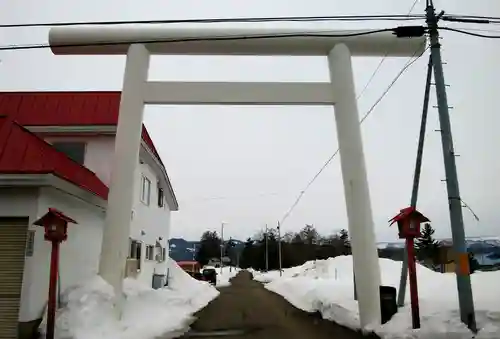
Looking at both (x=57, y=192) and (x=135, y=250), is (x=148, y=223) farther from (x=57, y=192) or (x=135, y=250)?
(x=57, y=192)

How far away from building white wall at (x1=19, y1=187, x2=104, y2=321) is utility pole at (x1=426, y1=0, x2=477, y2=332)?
9.04 metres

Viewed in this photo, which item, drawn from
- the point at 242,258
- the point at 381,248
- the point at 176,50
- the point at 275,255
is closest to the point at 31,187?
the point at 176,50

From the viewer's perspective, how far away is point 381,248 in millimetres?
41719

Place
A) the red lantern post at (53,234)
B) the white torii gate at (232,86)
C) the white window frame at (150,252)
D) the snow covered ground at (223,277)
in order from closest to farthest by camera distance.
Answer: the red lantern post at (53,234), the white torii gate at (232,86), the white window frame at (150,252), the snow covered ground at (223,277)

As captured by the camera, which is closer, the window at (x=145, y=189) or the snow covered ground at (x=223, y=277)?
the window at (x=145, y=189)

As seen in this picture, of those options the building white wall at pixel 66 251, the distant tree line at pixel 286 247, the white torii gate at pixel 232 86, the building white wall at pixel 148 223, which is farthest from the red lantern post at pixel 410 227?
the distant tree line at pixel 286 247

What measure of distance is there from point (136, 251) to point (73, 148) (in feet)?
16.2

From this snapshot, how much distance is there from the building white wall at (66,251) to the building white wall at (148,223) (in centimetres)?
293

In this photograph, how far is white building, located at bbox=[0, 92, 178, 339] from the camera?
1046cm

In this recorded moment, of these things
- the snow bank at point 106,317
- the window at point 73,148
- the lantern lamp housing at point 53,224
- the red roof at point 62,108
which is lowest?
the snow bank at point 106,317

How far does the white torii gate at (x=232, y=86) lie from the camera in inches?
495

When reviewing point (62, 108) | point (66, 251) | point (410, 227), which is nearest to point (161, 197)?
point (62, 108)

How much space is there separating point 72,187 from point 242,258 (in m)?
112

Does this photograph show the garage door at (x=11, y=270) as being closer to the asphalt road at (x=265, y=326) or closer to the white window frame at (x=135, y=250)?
the asphalt road at (x=265, y=326)
